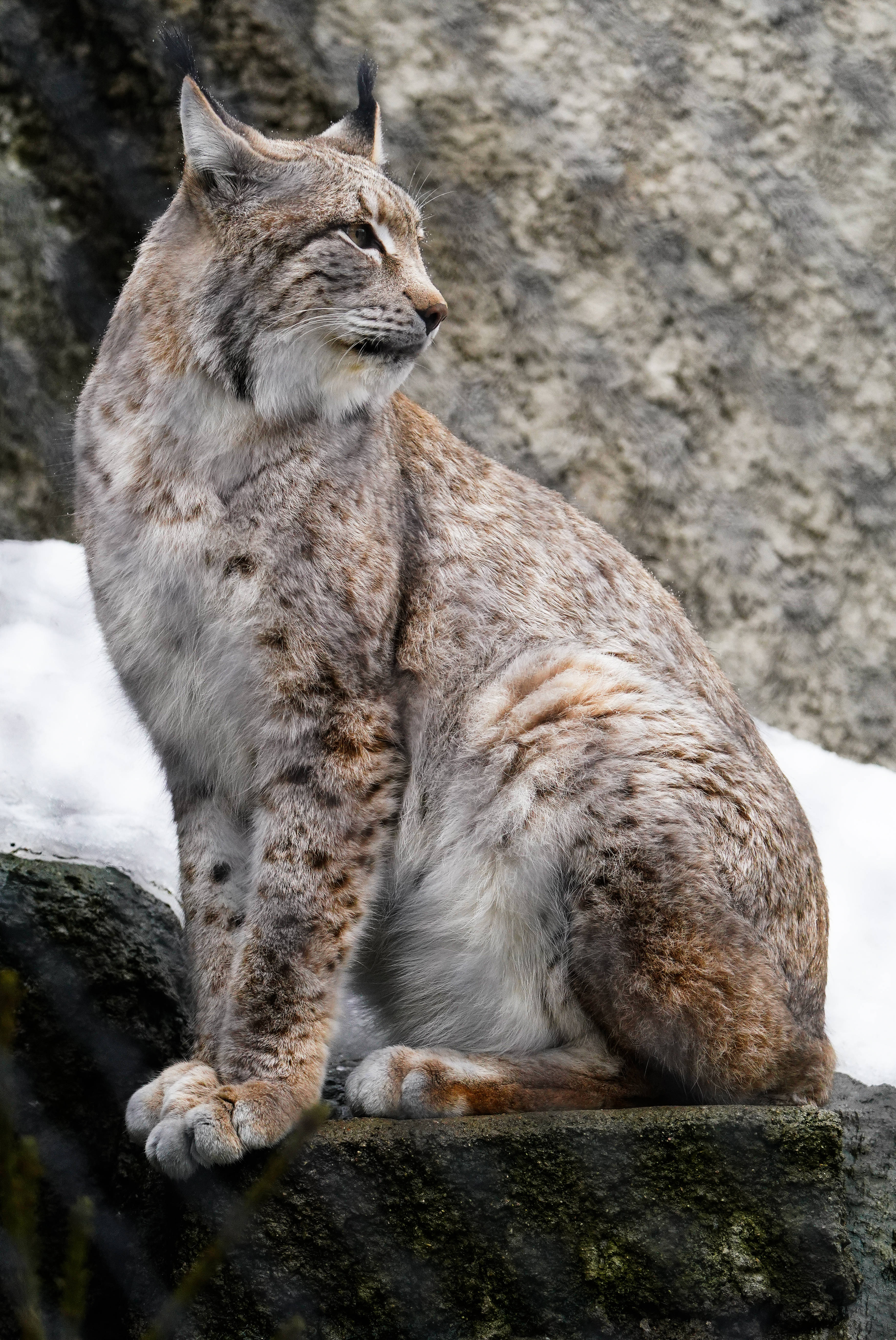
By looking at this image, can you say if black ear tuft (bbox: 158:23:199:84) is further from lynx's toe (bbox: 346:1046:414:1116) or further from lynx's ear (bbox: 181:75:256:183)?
lynx's toe (bbox: 346:1046:414:1116)

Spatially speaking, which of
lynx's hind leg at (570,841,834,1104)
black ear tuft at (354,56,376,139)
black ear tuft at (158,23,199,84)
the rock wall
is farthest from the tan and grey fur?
the rock wall

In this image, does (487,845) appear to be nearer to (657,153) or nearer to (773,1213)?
(773,1213)

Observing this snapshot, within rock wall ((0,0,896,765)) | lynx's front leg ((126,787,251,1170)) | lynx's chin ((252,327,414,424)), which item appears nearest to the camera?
lynx's front leg ((126,787,251,1170))

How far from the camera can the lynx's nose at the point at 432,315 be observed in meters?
3.11

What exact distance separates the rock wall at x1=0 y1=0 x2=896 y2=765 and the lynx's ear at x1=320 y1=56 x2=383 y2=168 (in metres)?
1.51

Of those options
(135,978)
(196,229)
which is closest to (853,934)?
(135,978)

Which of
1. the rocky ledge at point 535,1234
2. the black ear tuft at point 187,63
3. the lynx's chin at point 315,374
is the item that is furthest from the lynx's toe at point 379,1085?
the black ear tuft at point 187,63

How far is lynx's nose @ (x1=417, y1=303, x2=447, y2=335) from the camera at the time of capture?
3111mm

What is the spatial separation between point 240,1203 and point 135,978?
83cm

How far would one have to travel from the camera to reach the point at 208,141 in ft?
10.2

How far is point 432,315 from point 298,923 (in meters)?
1.37

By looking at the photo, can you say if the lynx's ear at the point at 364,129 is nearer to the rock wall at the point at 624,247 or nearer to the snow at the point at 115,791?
the snow at the point at 115,791

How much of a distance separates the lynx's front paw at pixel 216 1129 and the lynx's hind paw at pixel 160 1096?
0.01m

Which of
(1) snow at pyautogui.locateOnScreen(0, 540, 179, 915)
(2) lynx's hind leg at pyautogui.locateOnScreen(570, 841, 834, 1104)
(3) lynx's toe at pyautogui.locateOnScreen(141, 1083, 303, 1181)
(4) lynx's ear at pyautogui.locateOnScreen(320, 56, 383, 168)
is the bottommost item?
(1) snow at pyautogui.locateOnScreen(0, 540, 179, 915)
